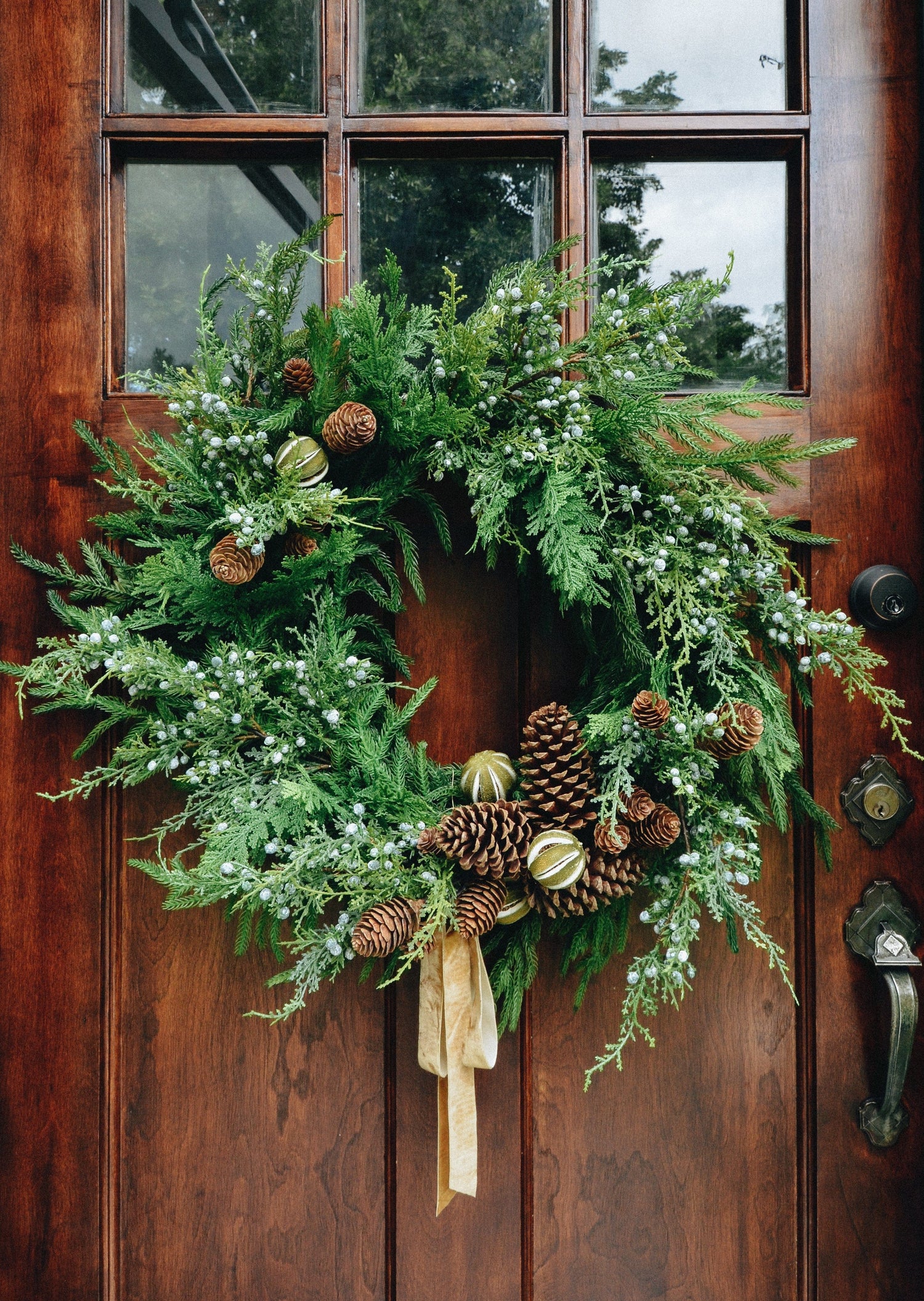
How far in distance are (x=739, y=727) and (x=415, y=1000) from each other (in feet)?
1.64

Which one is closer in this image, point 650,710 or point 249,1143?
point 650,710

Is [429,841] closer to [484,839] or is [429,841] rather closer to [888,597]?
[484,839]

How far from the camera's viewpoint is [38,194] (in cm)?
90

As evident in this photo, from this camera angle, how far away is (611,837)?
743mm

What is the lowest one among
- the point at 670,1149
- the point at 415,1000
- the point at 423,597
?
the point at 670,1149

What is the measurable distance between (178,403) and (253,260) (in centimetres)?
27

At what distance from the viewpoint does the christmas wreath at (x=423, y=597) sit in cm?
75

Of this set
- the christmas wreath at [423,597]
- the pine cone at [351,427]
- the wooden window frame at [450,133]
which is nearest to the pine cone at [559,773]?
the christmas wreath at [423,597]

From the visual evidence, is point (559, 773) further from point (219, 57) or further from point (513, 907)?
point (219, 57)

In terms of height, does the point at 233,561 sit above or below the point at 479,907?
above

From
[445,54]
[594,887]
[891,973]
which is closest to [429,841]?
[594,887]

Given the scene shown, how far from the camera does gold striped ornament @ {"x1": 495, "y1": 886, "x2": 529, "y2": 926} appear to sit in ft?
2.60

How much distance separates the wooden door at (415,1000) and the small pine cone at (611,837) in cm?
20

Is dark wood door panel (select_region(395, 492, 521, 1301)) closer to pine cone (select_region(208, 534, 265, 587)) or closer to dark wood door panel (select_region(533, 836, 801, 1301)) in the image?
dark wood door panel (select_region(533, 836, 801, 1301))
